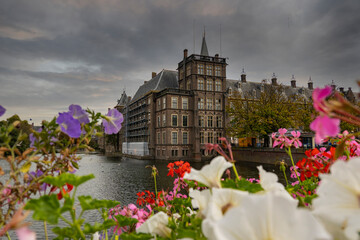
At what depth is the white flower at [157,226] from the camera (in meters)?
0.96

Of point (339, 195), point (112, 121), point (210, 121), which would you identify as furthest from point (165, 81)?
point (339, 195)

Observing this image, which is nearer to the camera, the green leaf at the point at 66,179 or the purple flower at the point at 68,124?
the green leaf at the point at 66,179

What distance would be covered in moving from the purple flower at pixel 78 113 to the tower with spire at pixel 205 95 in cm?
3128

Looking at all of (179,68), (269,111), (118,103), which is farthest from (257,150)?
(118,103)

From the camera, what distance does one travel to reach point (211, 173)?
33.0 inches

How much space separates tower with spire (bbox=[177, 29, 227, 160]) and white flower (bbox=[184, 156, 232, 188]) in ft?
104

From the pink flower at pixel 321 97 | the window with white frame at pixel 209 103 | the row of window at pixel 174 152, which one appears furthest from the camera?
the window with white frame at pixel 209 103

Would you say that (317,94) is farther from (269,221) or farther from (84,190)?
(84,190)

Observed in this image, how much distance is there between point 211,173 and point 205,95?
3350 cm

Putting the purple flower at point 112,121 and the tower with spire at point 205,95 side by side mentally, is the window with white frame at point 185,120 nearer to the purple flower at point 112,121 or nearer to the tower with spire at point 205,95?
the tower with spire at point 205,95

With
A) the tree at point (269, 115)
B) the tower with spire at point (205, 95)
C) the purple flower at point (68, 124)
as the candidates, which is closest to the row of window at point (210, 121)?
the tower with spire at point (205, 95)

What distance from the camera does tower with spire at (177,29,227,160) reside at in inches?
1308

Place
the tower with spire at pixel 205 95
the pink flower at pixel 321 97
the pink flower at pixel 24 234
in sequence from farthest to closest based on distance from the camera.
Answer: the tower with spire at pixel 205 95 < the pink flower at pixel 321 97 < the pink flower at pixel 24 234

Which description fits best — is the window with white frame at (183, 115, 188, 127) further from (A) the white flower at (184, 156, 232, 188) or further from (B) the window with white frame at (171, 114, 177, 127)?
(A) the white flower at (184, 156, 232, 188)
